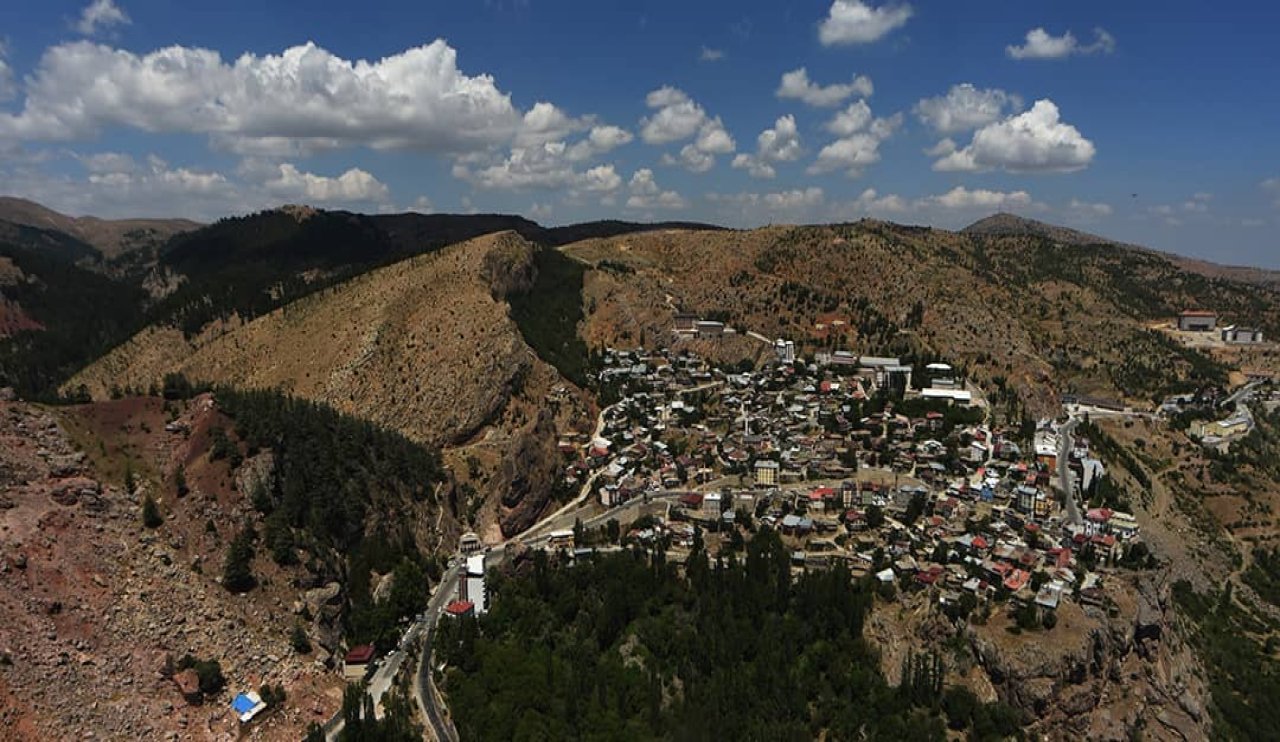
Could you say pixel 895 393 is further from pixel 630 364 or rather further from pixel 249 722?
pixel 249 722

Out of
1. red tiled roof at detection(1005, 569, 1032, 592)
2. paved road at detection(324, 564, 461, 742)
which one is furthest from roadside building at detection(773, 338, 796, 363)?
paved road at detection(324, 564, 461, 742)

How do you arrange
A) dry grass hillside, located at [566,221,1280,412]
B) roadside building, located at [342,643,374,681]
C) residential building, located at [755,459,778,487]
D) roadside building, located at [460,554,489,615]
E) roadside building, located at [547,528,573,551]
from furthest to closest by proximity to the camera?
dry grass hillside, located at [566,221,1280,412] → residential building, located at [755,459,778,487] → roadside building, located at [547,528,573,551] → roadside building, located at [460,554,489,615] → roadside building, located at [342,643,374,681]

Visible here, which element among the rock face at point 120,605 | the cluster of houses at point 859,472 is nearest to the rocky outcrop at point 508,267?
the cluster of houses at point 859,472

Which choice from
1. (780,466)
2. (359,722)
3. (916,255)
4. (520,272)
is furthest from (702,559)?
(916,255)

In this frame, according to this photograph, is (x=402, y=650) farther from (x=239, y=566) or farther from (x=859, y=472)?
(x=859, y=472)

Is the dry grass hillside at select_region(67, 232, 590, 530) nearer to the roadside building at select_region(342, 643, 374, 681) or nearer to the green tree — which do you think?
the roadside building at select_region(342, 643, 374, 681)

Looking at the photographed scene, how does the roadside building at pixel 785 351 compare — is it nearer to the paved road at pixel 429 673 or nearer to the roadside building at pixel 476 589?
the paved road at pixel 429 673
